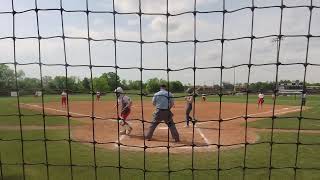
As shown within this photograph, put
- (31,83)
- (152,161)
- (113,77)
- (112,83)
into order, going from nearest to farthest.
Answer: (152,161) < (113,77) < (112,83) < (31,83)

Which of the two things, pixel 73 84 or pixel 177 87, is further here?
pixel 73 84

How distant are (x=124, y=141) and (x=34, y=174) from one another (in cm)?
409

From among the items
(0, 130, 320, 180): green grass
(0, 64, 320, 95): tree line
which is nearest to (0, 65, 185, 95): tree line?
(0, 64, 320, 95): tree line

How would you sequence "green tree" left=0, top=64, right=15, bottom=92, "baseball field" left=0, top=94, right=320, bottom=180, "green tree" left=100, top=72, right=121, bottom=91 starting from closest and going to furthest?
"green tree" left=100, top=72, right=121, bottom=91, "baseball field" left=0, top=94, right=320, bottom=180, "green tree" left=0, top=64, right=15, bottom=92

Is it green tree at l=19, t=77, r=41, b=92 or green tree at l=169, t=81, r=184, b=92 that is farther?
green tree at l=19, t=77, r=41, b=92

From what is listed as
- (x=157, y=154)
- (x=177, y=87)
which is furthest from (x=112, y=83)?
(x=157, y=154)

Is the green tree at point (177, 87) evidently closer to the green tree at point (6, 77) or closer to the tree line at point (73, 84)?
the tree line at point (73, 84)

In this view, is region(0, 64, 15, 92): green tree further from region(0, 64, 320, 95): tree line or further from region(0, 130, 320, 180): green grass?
region(0, 130, 320, 180): green grass

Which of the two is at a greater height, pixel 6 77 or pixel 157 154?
pixel 6 77

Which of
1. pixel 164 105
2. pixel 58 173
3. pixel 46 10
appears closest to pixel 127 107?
pixel 164 105

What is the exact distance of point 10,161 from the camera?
8.04 metres

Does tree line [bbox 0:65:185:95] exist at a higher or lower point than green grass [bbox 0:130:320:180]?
higher

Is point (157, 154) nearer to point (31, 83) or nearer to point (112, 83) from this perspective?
point (112, 83)

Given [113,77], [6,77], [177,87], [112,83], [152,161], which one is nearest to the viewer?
[152,161]
